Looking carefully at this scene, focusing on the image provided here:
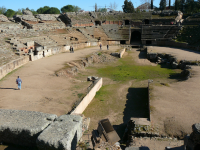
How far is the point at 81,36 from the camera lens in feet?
119

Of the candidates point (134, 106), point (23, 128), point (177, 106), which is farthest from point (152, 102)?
point (23, 128)

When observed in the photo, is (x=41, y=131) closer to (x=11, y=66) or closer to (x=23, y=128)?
(x=23, y=128)

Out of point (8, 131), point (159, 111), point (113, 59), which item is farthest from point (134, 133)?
point (113, 59)

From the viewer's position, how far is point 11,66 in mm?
17016

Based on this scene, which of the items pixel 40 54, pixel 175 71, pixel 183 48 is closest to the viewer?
pixel 175 71

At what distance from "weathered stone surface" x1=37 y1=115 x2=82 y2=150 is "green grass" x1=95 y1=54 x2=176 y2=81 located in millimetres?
12707

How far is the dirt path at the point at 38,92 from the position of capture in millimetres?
10485

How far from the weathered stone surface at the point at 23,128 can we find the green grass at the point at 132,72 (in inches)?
502

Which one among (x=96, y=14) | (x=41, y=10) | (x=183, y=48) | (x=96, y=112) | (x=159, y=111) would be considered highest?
(x=41, y=10)

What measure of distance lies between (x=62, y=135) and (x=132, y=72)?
53.4ft

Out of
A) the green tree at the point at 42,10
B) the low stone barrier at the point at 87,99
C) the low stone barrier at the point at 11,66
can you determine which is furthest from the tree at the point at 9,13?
the low stone barrier at the point at 87,99

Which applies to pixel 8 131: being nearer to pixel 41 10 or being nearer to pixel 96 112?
pixel 96 112

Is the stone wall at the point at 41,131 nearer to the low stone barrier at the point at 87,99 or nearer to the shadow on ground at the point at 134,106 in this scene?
the low stone barrier at the point at 87,99

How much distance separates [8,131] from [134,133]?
5.02 m
